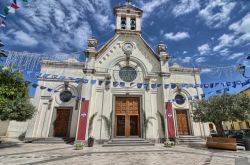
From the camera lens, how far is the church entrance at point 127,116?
1548cm

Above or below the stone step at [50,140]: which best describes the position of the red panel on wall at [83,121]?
above

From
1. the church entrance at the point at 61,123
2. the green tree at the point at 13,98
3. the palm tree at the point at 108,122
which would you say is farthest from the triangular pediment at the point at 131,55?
the green tree at the point at 13,98

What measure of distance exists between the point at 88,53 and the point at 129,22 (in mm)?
7093

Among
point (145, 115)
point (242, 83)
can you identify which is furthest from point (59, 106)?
point (242, 83)

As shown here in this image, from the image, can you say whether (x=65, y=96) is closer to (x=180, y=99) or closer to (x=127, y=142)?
(x=127, y=142)

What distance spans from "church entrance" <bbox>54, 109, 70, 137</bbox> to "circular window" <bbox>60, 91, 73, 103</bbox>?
1238 mm

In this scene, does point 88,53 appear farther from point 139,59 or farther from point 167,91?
point 167,91

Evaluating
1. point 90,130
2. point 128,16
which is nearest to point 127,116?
point 90,130

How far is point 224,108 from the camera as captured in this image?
39.4 ft

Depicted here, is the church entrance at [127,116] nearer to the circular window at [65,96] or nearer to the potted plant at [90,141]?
the potted plant at [90,141]

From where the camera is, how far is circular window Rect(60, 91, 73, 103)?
17969 mm

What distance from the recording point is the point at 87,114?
14625mm

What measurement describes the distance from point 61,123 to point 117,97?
6854mm

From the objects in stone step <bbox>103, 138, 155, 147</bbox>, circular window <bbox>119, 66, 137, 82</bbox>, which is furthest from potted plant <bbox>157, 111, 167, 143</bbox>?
circular window <bbox>119, 66, 137, 82</bbox>
